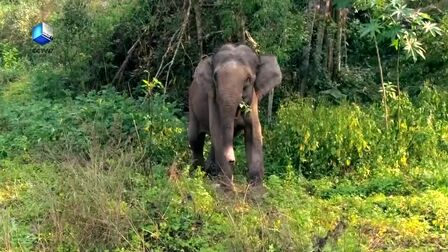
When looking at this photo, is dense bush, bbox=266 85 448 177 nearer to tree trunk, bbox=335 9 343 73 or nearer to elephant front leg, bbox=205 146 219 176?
elephant front leg, bbox=205 146 219 176

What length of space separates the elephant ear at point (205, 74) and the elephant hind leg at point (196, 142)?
777mm

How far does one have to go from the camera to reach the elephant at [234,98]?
25.0 feet

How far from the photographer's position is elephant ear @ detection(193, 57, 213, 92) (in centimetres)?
799

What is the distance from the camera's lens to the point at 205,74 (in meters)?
8.02

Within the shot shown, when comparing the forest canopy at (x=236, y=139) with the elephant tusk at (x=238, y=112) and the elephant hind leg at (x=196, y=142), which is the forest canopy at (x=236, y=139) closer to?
the elephant hind leg at (x=196, y=142)

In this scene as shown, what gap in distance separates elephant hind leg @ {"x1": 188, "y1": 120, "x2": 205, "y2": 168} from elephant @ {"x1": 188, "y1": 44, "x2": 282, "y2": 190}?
1.39 ft

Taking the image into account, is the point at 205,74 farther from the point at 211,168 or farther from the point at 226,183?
the point at 226,183

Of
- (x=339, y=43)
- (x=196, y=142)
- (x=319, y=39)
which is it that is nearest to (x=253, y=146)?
(x=196, y=142)

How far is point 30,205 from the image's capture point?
22.2ft

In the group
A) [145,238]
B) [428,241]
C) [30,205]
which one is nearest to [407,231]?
[428,241]

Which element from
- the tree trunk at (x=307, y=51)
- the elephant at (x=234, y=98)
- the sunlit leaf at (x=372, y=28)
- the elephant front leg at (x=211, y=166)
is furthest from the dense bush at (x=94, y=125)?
the sunlit leaf at (x=372, y=28)

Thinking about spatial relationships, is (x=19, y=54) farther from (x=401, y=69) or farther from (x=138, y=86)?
(x=401, y=69)

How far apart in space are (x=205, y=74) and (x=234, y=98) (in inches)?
23.6

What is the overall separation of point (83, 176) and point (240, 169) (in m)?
2.48
